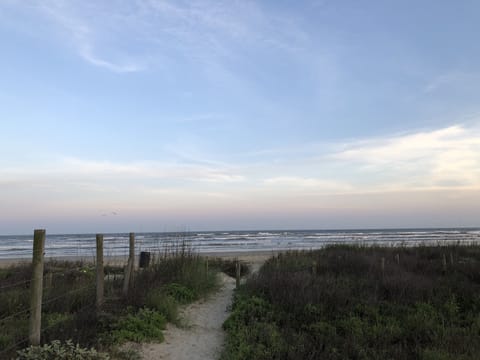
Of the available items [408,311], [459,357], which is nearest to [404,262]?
[408,311]

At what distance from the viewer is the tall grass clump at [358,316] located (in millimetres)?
6059

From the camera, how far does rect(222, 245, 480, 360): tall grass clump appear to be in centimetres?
606

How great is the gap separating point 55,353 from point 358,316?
5.42 metres

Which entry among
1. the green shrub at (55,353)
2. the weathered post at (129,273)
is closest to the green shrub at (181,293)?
the weathered post at (129,273)

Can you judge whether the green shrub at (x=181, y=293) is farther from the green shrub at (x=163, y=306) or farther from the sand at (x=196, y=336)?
the green shrub at (x=163, y=306)

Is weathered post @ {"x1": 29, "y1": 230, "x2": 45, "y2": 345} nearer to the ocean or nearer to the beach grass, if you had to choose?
the beach grass

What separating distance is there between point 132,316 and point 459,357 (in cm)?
528

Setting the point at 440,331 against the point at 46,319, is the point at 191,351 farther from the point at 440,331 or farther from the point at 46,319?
the point at 440,331

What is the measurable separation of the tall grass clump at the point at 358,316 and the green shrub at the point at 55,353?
2.12m

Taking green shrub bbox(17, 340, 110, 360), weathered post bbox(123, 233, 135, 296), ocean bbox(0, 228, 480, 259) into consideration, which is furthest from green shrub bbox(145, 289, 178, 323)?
ocean bbox(0, 228, 480, 259)

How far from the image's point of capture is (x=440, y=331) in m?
6.73

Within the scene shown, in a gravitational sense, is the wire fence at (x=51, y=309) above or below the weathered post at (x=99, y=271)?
below

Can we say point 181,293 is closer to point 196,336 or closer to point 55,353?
point 196,336

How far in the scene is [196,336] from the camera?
23.9ft
